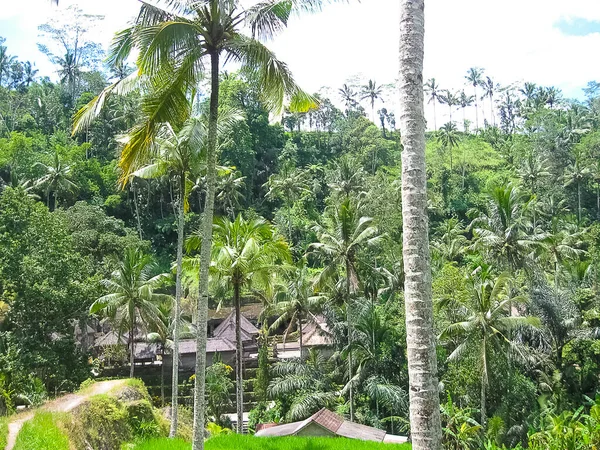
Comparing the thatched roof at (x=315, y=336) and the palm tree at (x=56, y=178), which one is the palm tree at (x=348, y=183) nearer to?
the thatched roof at (x=315, y=336)

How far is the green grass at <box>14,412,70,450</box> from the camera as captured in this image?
860 centimetres

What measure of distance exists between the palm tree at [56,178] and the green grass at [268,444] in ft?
98.7

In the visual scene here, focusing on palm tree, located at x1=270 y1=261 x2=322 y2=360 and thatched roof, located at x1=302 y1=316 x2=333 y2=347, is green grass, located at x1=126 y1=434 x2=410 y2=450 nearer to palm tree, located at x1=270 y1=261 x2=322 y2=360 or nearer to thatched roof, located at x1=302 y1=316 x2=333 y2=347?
palm tree, located at x1=270 y1=261 x2=322 y2=360

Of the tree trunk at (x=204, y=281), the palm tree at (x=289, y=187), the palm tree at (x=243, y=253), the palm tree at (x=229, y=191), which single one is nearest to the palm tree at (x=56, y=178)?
the palm tree at (x=229, y=191)

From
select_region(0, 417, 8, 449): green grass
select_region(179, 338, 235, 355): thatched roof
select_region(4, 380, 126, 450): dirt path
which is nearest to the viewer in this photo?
select_region(0, 417, 8, 449): green grass

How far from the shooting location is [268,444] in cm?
1063

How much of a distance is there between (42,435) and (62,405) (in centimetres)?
269

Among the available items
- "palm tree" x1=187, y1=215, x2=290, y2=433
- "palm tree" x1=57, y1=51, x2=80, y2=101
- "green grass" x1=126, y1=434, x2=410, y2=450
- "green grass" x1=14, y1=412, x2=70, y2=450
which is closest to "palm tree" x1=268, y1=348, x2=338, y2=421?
"palm tree" x1=187, y1=215, x2=290, y2=433

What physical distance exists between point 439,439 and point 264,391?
20606 mm

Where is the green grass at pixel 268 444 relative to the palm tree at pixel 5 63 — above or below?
below

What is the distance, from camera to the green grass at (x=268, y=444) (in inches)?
403

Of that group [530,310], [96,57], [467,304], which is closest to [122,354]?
[467,304]

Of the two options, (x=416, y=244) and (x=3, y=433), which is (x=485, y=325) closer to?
(x=3, y=433)

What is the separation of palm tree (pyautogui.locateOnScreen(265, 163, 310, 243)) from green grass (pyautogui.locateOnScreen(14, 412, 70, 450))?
31.9m
